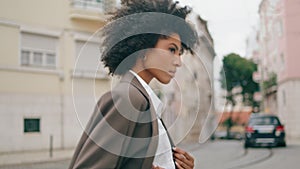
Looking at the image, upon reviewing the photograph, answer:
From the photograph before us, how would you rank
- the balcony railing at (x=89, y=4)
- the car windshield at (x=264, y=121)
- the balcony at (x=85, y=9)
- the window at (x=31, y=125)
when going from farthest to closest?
the balcony railing at (x=89, y=4) < the balcony at (x=85, y=9) < the car windshield at (x=264, y=121) < the window at (x=31, y=125)

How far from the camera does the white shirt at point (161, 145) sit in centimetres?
154

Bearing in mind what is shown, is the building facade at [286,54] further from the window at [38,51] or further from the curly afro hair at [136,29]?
the curly afro hair at [136,29]

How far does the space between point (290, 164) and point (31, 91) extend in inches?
399

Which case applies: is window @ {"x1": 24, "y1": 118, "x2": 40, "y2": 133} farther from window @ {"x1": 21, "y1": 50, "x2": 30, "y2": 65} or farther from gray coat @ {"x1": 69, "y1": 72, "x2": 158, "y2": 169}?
gray coat @ {"x1": 69, "y1": 72, "x2": 158, "y2": 169}

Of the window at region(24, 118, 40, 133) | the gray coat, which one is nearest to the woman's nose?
the gray coat

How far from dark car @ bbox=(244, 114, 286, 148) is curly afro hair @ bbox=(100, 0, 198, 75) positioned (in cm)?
1546

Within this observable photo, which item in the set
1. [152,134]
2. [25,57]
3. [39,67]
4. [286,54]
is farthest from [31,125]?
→ [286,54]

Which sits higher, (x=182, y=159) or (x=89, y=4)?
(x=89, y=4)

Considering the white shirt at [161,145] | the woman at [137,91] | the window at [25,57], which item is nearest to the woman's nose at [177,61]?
the woman at [137,91]

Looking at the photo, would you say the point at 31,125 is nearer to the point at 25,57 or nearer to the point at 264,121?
the point at 25,57

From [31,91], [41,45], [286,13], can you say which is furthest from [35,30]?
[286,13]

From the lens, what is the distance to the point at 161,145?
1.56m

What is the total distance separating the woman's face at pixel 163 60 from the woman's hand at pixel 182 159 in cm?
25

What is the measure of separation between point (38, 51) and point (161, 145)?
658 inches
